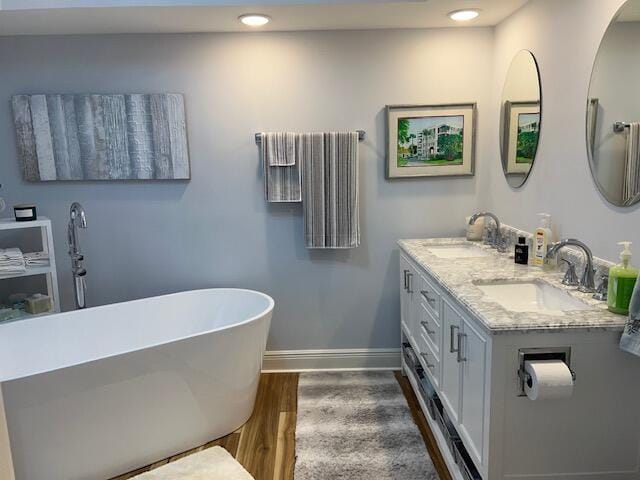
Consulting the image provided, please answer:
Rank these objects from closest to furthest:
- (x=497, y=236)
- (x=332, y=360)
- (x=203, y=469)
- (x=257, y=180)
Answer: (x=203, y=469) → (x=497, y=236) → (x=257, y=180) → (x=332, y=360)

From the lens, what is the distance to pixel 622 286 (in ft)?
5.20

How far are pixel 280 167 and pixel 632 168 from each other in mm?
1887

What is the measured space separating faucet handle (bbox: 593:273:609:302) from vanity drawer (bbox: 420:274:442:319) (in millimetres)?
597

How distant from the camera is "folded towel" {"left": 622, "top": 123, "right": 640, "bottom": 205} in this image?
1.73 metres

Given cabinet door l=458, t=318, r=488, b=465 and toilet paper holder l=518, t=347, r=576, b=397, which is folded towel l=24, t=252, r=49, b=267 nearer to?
cabinet door l=458, t=318, r=488, b=465

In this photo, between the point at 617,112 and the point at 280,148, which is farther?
the point at 280,148

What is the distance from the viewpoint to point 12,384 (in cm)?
195

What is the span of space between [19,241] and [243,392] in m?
1.79

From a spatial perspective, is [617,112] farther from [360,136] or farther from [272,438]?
[272,438]

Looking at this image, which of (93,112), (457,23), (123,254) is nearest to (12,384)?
(123,254)

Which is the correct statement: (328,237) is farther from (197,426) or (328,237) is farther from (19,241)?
(19,241)

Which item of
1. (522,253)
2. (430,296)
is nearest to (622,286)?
(522,253)

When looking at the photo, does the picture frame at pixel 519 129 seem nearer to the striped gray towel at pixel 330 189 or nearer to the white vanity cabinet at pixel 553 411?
the striped gray towel at pixel 330 189

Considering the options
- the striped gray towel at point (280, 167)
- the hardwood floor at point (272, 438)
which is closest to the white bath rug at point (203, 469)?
the hardwood floor at point (272, 438)
